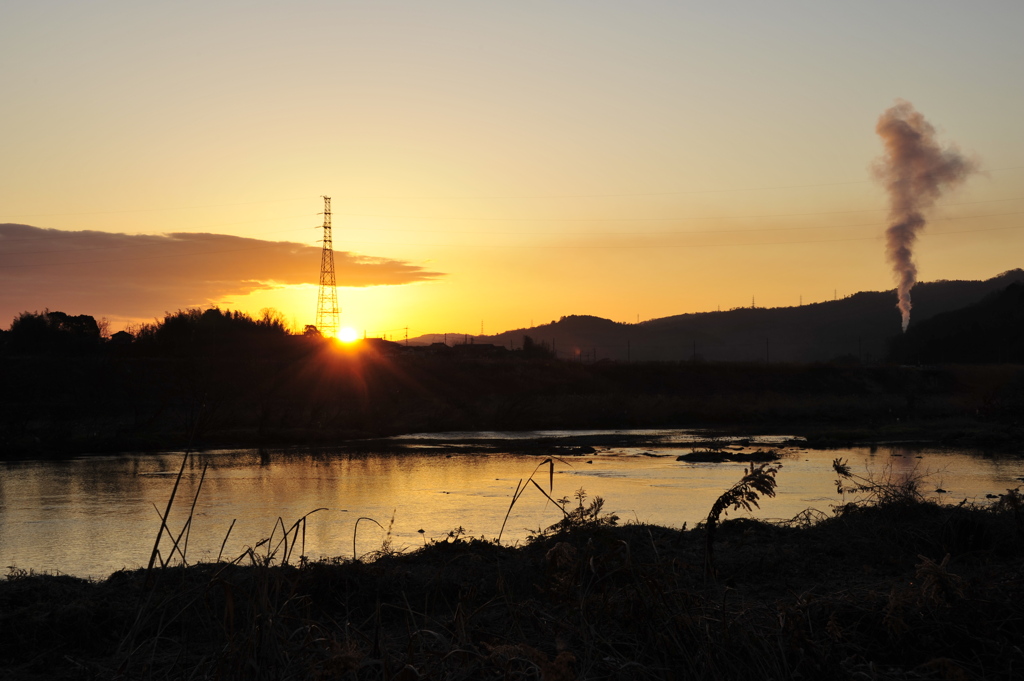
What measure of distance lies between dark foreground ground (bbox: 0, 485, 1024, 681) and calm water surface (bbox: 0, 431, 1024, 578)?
231cm

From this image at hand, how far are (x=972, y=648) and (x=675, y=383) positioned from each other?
5777 centimetres

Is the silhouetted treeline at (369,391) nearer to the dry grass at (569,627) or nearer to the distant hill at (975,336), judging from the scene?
the dry grass at (569,627)

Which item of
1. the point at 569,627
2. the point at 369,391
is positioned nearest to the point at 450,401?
the point at 369,391

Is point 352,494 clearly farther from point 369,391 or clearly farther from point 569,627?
point 369,391

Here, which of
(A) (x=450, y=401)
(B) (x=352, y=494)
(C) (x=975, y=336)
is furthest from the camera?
(C) (x=975, y=336)

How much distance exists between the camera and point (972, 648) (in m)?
4.43

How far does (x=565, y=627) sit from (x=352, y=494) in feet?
49.1

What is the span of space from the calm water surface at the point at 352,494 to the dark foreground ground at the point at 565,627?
7.57ft

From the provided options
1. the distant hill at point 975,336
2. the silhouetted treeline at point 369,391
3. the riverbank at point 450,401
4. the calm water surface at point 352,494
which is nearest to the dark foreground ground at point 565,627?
the calm water surface at point 352,494

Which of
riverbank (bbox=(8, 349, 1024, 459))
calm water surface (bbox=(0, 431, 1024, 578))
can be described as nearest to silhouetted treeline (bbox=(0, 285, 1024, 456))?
riverbank (bbox=(8, 349, 1024, 459))

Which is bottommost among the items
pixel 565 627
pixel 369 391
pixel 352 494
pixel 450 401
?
pixel 352 494

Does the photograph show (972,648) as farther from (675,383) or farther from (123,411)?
(675,383)

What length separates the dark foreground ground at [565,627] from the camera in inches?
150

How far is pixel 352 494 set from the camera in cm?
1891
